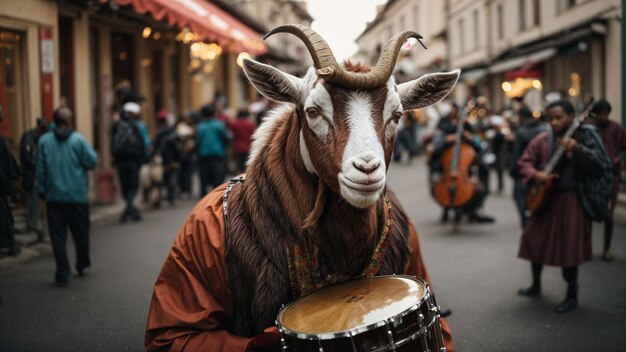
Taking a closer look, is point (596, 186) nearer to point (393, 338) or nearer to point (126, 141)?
point (393, 338)

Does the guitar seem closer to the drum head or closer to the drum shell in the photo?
the drum head

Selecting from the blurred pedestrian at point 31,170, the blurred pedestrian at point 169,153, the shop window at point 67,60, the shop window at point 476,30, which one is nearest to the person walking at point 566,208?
the blurred pedestrian at point 31,170

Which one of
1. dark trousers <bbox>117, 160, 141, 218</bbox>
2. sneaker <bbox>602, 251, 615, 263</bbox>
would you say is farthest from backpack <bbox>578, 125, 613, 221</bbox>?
dark trousers <bbox>117, 160, 141, 218</bbox>

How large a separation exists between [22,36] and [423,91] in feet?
26.9

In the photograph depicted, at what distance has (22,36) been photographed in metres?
9.63

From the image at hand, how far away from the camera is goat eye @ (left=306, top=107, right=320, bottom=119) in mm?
2850

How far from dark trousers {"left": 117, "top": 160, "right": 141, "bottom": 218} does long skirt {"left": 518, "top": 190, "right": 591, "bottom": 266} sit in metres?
7.36

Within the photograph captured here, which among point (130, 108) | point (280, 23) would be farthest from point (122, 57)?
point (280, 23)

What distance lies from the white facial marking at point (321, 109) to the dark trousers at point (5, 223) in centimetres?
479

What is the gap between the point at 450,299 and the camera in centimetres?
667

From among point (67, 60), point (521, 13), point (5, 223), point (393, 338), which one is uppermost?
point (521, 13)

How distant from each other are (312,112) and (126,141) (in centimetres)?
918

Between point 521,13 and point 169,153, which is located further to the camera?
point 521,13

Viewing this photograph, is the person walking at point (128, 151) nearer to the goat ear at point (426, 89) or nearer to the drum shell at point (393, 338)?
the goat ear at point (426, 89)
